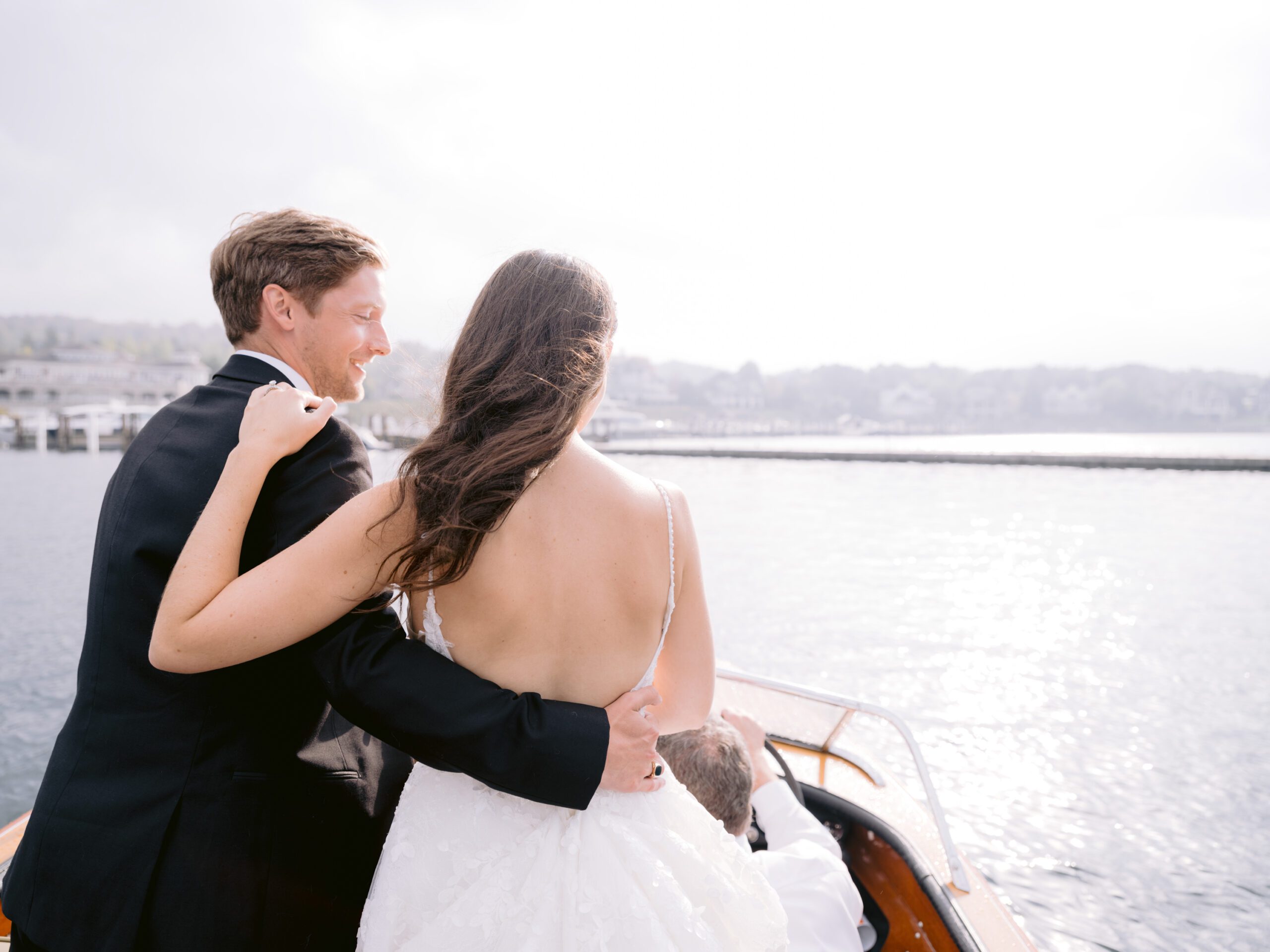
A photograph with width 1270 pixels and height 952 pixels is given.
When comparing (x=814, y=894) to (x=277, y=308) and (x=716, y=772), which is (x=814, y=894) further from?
(x=277, y=308)

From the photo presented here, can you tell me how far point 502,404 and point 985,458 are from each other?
5664 centimetres

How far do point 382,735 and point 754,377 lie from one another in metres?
135

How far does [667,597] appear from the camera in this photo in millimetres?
1352

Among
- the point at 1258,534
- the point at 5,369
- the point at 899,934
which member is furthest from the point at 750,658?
the point at 5,369

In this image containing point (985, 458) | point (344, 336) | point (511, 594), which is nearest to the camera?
point (511, 594)

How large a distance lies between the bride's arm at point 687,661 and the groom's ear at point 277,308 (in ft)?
2.77

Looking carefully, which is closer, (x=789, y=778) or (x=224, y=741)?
(x=224, y=741)

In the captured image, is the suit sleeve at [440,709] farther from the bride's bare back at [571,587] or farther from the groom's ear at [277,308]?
the groom's ear at [277,308]

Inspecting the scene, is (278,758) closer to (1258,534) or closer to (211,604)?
(211,604)

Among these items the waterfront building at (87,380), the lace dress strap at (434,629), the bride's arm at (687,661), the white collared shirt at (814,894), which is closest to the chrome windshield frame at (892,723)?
the white collared shirt at (814,894)

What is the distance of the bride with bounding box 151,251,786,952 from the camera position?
45.1 inches

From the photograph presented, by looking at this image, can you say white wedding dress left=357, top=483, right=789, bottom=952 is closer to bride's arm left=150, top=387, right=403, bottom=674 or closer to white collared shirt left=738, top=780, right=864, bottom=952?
bride's arm left=150, top=387, right=403, bottom=674

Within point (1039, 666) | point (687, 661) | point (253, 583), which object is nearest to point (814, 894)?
point (687, 661)

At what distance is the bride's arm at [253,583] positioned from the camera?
1.12 m
